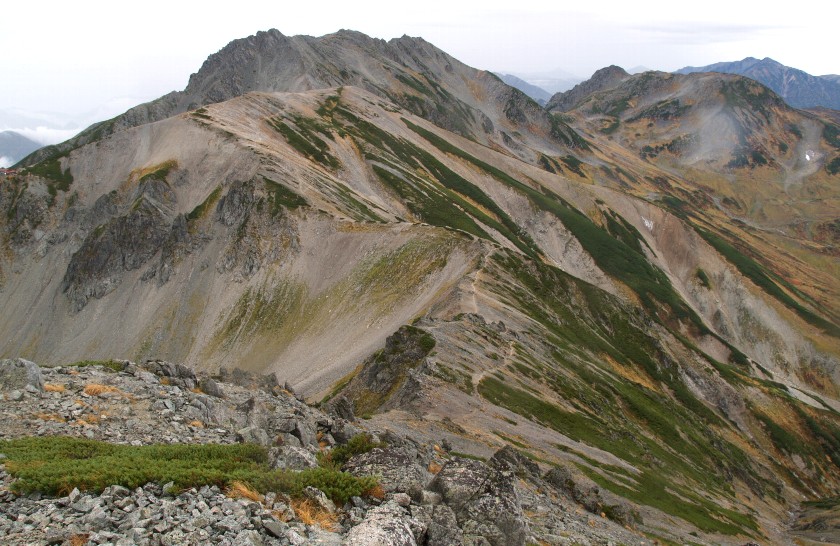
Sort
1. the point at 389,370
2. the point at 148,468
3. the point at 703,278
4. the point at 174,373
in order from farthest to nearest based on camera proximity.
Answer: the point at 703,278, the point at 389,370, the point at 174,373, the point at 148,468

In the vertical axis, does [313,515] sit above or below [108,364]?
above

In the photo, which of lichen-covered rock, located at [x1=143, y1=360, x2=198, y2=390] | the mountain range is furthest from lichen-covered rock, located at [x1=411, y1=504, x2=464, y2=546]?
lichen-covered rock, located at [x1=143, y1=360, x2=198, y2=390]

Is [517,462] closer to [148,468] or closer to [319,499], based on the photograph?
[319,499]

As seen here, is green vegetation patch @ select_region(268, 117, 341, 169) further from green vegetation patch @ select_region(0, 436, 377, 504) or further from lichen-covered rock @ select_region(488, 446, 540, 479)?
green vegetation patch @ select_region(0, 436, 377, 504)

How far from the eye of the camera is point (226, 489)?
Result: 637 inches

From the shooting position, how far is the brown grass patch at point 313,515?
52.1 ft

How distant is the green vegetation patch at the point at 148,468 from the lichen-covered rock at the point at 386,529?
3.97 ft

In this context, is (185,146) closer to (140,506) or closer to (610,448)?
(610,448)

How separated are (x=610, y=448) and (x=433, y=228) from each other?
47.6 m

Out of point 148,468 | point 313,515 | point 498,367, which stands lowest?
point 498,367

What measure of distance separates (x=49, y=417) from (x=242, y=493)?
34.1ft

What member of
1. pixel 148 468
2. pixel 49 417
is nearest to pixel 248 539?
pixel 148 468

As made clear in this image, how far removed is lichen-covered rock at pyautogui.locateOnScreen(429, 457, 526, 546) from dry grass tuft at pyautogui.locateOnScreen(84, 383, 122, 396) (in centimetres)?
1460

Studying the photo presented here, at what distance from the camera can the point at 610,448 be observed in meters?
60.1
